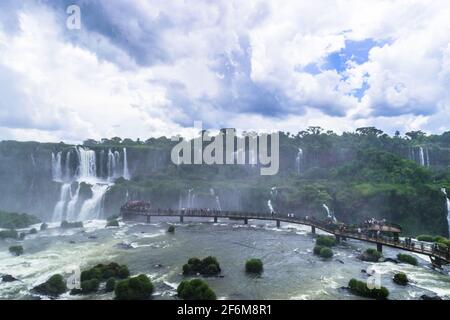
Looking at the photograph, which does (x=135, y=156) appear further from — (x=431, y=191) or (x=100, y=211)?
(x=431, y=191)

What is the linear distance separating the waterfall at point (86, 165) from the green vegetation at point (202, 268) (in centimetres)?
5778

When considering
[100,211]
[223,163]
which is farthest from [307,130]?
[100,211]

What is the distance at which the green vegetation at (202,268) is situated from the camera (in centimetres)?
3031

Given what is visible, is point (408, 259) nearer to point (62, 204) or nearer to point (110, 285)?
point (110, 285)

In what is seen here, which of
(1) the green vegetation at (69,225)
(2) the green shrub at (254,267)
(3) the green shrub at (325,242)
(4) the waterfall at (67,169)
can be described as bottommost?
(2) the green shrub at (254,267)

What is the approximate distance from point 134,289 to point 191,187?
51.0 m

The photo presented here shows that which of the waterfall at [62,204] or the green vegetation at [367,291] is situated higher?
the waterfall at [62,204]

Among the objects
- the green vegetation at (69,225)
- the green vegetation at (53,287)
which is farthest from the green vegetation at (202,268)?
the green vegetation at (69,225)

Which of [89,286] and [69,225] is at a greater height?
[69,225]

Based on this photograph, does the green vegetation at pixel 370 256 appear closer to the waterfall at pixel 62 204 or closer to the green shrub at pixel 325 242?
the green shrub at pixel 325 242

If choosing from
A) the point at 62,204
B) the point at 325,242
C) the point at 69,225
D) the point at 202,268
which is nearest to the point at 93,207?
the point at 62,204

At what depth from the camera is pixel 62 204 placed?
67438 millimetres

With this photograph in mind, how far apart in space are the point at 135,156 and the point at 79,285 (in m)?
72.9
